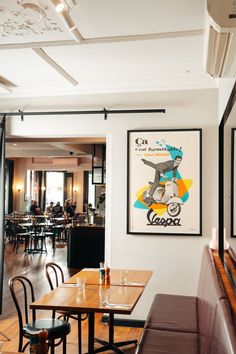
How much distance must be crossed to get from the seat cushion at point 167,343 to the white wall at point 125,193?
1.52 m

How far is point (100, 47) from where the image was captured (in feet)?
12.2

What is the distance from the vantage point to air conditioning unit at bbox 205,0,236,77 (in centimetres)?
214

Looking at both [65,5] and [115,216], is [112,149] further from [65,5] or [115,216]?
[65,5]

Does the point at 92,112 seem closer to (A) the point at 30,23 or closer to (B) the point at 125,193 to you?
(B) the point at 125,193

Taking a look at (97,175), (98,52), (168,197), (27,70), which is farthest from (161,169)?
(97,175)

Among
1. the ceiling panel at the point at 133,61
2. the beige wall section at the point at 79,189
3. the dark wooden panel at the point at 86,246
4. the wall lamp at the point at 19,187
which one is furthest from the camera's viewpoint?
the beige wall section at the point at 79,189

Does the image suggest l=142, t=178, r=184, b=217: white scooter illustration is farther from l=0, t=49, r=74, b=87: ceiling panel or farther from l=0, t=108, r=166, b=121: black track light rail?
l=0, t=49, r=74, b=87: ceiling panel

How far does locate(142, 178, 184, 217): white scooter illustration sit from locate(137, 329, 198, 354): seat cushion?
5.74ft

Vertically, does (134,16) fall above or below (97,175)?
above

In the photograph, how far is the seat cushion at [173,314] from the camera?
341cm

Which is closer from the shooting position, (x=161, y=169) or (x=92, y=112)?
(x=161, y=169)

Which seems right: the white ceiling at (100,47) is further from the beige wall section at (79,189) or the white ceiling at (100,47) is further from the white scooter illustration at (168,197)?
the beige wall section at (79,189)

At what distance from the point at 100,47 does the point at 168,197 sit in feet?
6.48

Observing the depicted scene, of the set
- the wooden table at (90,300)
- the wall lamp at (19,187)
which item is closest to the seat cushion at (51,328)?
the wooden table at (90,300)
